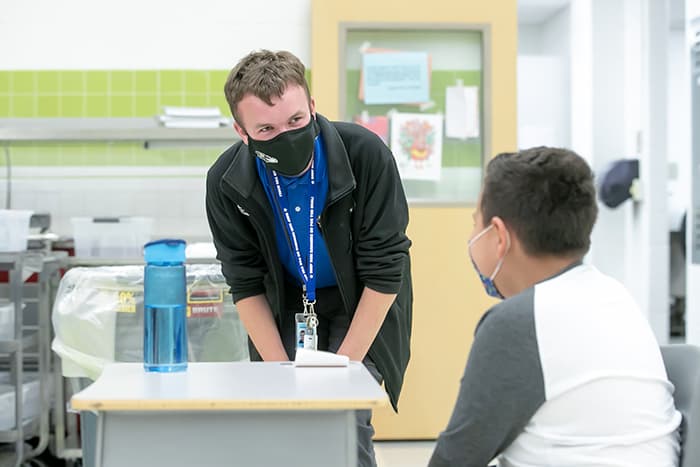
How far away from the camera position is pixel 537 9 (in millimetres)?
7039

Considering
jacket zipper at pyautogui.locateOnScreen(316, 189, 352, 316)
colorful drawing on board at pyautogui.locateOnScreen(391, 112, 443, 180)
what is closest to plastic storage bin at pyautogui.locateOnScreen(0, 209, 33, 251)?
colorful drawing on board at pyautogui.locateOnScreen(391, 112, 443, 180)

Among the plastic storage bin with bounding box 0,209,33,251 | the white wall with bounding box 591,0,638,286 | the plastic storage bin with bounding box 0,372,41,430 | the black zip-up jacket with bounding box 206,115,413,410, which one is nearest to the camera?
the black zip-up jacket with bounding box 206,115,413,410

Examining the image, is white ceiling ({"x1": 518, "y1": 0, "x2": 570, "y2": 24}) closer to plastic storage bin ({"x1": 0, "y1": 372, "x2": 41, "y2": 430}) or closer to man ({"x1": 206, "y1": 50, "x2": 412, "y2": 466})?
plastic storage bin ({"x1": 0, "y1": 372, "x2": 41, "y2": 430})

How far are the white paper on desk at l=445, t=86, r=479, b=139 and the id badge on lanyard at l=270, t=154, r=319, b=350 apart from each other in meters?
2.07

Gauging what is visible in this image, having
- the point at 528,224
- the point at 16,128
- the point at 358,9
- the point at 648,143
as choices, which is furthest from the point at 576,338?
the point at 648,143

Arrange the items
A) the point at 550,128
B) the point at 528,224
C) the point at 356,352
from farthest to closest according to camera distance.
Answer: the point at 550,128 < the point at 356,352 < the point at 528,224

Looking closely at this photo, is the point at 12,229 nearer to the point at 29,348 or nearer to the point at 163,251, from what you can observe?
the point at 29,348

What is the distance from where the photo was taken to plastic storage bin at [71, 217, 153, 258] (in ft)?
11.7

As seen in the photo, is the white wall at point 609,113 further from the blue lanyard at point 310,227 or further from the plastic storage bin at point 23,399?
the blue lanyard at point 310,227

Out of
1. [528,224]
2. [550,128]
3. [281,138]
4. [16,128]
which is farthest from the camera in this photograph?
[550,128]

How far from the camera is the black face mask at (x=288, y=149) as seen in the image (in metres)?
1.85

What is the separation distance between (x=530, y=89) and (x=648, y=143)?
3.10ft

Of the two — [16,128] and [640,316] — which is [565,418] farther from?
[16,128]

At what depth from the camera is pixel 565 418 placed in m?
1.21
